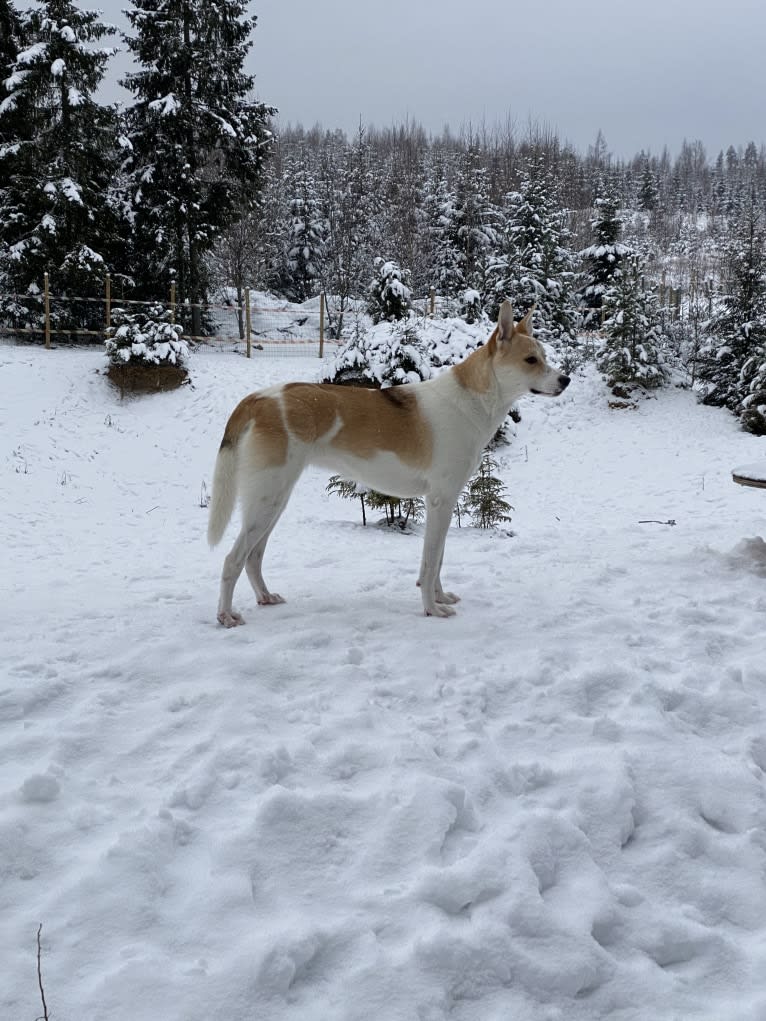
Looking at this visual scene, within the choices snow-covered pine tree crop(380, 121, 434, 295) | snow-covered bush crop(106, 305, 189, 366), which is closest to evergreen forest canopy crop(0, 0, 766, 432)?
snow-covered pine tree crop(380, 121, 434, 295)

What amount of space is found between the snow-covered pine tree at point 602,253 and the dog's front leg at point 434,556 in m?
19.3

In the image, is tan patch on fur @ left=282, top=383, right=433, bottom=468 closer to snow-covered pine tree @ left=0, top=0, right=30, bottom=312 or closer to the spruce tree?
snow-covered pine tree @ left=0, top=0, right=30, bottom=312

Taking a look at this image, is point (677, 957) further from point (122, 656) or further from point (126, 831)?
point (122, 656)

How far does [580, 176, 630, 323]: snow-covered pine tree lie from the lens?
21186 mm

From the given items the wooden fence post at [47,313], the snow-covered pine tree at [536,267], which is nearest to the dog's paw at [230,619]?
the wooden fence post at [47,313]

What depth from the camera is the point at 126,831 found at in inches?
76.0

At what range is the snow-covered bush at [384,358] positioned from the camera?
1188 cm

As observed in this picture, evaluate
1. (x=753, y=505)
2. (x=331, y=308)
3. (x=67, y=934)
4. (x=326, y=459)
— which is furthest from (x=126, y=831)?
(x=331, y=308)

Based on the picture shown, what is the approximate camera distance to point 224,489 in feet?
12.1

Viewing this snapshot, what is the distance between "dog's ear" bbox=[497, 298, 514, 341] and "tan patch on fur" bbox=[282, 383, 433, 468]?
2.09 feet

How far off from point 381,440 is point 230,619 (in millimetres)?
1292

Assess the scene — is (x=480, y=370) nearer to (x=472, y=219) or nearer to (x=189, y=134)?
(x=189, y=134)

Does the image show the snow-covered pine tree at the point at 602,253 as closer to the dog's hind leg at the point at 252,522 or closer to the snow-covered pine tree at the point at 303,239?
the snow-covered pine tree at the point at 303,239

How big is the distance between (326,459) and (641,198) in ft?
200
